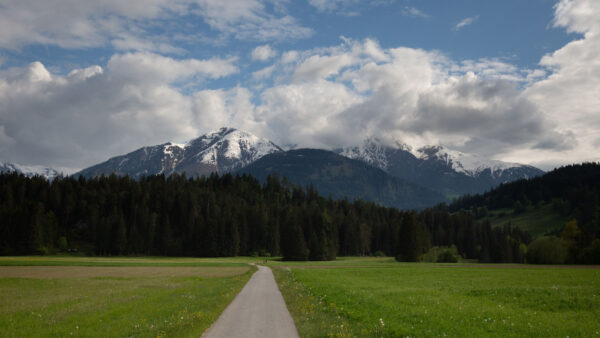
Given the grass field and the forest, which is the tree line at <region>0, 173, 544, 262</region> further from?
the grass field

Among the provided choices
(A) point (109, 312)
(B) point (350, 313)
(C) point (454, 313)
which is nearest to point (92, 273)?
(A) point (109, 312)

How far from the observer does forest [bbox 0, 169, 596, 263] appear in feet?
398

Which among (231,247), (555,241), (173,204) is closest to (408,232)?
(555,241)

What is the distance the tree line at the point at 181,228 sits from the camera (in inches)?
4783

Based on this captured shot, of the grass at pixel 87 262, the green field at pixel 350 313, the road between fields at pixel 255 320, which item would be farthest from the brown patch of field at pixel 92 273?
the road between fields at pixel 255 320

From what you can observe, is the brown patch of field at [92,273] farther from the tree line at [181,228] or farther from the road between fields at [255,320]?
the tree line at [181,228]

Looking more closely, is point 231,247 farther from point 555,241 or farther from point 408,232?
point 555,241

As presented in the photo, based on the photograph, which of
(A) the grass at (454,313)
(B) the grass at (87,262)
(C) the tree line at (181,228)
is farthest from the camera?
(C) the tree line at (181,228)

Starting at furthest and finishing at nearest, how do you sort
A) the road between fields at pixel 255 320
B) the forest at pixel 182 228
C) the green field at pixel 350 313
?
the forest at pixel 182 228
the road between fields at pixel 255 320
the green field at pixel 350 313

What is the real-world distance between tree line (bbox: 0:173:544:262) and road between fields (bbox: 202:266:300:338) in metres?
95.2

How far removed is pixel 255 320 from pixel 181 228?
13716 centimetres

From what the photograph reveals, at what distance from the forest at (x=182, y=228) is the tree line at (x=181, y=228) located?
33 cm

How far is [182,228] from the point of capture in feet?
488

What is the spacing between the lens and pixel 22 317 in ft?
69.5
